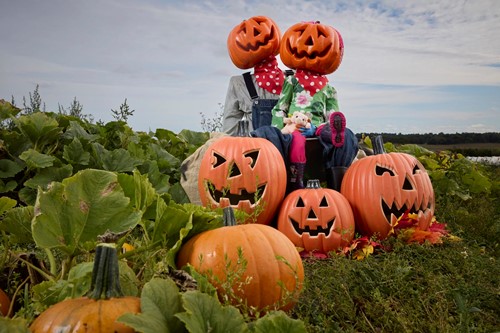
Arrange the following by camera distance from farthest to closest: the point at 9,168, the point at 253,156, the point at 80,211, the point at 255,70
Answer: the point at 255,70
the point at 9,168
the point at 253,156
the point at 80,211

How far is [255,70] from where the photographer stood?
510cm

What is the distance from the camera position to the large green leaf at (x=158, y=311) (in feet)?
3.57

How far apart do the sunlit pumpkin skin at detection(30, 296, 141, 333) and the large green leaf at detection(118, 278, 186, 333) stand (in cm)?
5

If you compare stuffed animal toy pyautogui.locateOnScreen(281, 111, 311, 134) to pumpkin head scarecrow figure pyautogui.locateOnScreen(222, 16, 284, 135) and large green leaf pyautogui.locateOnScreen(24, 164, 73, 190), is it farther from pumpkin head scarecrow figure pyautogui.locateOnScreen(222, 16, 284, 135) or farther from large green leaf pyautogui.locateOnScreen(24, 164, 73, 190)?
large green leaf pyautogui.locateOnScreen(24, 164, 73, 190)

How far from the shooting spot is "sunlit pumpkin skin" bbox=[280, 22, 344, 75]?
434 centimetres

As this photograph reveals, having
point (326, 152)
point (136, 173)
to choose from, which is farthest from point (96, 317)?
point (326, 152)

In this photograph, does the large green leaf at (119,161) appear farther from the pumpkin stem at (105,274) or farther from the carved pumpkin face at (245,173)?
the pumpkin stem at (105,274)

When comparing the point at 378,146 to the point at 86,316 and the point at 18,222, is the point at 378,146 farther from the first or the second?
the point at 86,316

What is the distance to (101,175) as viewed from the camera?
1.48m

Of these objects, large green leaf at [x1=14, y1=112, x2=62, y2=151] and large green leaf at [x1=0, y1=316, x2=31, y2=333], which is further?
large green leaf at [x1=14, y1=112, x2=62, y2=151]

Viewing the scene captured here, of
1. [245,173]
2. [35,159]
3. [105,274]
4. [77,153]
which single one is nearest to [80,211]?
[105,274]

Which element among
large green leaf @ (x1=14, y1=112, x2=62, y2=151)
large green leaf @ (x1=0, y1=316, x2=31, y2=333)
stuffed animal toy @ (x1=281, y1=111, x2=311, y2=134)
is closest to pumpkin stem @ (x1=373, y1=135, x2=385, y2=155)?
stuffed animal toy @ (x1=281, y1=111, x2=311, y2=134)

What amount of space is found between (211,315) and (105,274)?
0.90 feet

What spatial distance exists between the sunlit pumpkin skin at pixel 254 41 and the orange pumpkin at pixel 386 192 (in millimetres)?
1637
